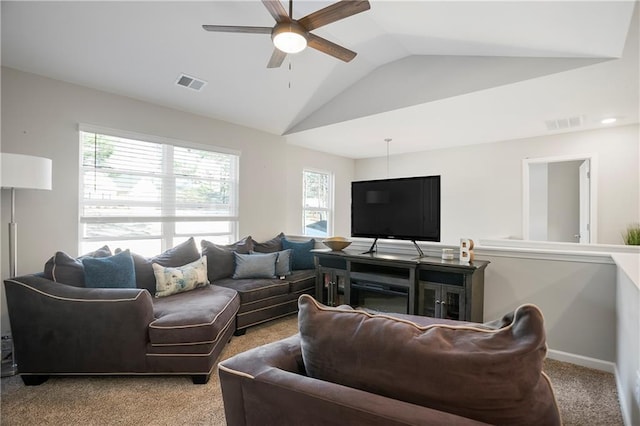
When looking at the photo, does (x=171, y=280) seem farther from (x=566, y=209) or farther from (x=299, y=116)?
(x=566, y=209)

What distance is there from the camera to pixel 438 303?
289 cm

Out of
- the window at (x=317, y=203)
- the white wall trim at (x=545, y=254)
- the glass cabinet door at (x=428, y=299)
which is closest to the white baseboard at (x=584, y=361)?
the white wall trim at (x=545, y=254)

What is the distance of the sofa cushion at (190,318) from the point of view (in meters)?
2.36

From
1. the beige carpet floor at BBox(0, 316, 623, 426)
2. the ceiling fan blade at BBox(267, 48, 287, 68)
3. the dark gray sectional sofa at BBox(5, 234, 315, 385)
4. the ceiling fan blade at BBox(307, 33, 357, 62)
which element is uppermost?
the ceiling fan blade at BBox(267, 48, 287, 68)

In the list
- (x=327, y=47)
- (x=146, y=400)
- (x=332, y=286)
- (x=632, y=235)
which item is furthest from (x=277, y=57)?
(x=632, y=235)

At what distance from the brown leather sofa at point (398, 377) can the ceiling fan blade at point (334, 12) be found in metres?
1.77

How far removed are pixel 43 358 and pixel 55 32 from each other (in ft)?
8.48

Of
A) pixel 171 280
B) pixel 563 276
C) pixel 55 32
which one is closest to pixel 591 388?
pixel 563 276

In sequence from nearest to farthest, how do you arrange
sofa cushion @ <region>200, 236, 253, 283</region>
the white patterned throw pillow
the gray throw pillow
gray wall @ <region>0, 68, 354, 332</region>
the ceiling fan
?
the ceiling fan < gray wall @ <region>0, 68, 354, 332</region> < the white patterned throw pillow < sofa cushion @ <region>200, 236, 253, 283</region> < the gray throw pillow

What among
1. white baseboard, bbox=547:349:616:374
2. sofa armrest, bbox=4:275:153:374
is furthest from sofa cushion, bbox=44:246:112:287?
white baseboard, bbox=547:349:616:374

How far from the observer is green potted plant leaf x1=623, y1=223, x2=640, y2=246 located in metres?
4.00

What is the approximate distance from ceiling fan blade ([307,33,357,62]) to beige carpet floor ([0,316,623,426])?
2.55 metres

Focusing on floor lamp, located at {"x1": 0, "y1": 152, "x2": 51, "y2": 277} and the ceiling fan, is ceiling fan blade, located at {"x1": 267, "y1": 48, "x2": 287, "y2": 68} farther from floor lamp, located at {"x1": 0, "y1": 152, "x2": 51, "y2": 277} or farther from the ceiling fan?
floor lamp, located at {"x1": 0, "y1": 152, "x2": 51, "y2": 277}

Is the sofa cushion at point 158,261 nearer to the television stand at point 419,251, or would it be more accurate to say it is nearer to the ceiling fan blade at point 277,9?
the television stand at point 419,251
